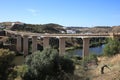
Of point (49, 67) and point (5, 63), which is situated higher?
point (5, 63)

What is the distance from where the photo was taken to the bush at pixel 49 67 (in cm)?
2703

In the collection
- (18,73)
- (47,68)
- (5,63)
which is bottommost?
(18,73)

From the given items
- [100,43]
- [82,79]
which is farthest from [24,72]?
[100,43]

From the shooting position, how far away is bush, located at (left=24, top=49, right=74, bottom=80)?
2703 centimetres

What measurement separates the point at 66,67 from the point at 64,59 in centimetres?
103

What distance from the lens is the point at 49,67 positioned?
27141mm

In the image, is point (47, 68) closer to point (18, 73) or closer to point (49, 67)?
point (49, 67)

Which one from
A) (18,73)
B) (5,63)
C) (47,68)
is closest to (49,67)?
(47,68)

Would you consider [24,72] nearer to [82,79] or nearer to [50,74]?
[50,74]

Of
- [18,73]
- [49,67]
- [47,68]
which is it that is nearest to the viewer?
[47,68]

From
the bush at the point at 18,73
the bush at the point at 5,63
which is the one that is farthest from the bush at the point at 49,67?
the bush at the point at 5,63

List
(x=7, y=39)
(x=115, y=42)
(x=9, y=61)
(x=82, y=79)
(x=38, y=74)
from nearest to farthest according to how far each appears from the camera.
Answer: (x=82, y=79) < (x=38, y=74) < (x=9, y=61) < (x=115, y=42) < (x=7, y=39)

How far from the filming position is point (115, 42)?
2151 inches

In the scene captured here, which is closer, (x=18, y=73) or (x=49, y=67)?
(x=49, y=67)
